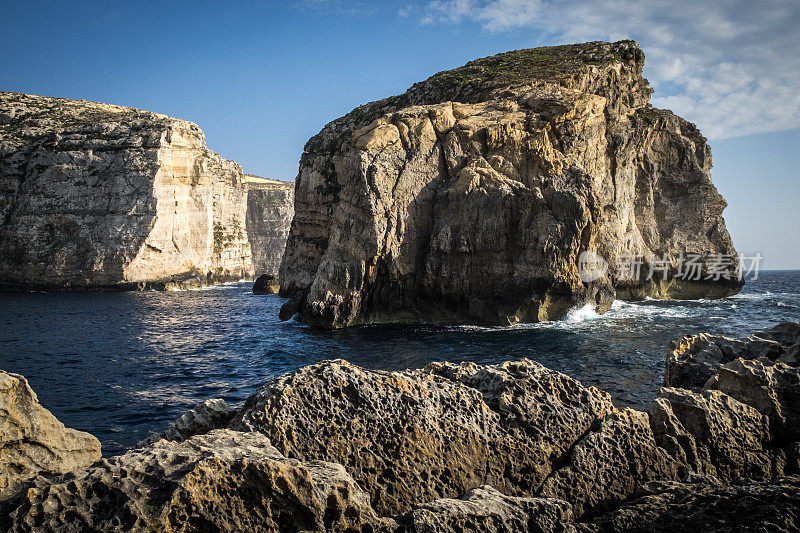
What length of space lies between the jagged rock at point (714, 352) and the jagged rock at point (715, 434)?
3.58 metres

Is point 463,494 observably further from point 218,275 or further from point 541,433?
point 218,275

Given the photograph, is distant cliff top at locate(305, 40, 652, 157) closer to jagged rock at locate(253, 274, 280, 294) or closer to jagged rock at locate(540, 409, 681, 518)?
jagged rock at locate(253, 274, 280, 294)

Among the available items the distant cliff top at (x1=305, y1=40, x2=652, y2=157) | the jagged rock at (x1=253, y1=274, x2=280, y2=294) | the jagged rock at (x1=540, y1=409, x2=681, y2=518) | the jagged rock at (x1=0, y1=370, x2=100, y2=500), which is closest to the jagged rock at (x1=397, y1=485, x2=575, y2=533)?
the jagged rock at (x1=540, y1=409, x2=681, y2=518)

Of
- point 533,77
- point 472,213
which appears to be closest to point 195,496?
point 472,213

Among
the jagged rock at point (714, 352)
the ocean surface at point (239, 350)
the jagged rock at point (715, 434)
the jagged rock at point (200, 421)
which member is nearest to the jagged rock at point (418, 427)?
the jagged rock at point (200, 421)

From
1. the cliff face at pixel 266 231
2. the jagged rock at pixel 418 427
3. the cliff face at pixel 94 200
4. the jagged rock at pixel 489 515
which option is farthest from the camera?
the cliff face at pixel 266 231

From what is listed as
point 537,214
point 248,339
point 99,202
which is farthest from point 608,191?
point 99,202

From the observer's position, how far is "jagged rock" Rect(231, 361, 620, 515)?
20.6 feet

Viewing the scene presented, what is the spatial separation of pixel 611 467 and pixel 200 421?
622 cm

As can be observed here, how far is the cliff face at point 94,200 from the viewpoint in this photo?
2640 inches

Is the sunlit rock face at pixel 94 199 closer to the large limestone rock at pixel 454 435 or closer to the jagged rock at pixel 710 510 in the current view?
the large limestone rock at pixel 454 435

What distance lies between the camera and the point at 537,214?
103 ft

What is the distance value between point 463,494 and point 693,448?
402 centimetres

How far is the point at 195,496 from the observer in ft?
14.6
